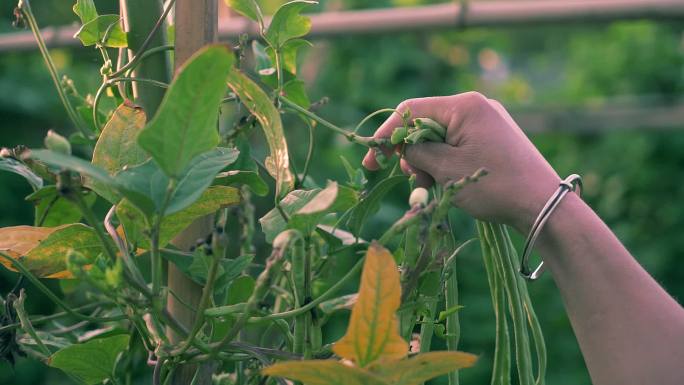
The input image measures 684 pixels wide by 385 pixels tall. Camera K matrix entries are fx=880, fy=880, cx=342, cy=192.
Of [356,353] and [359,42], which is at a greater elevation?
[359,42]

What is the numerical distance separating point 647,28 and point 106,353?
125 inches

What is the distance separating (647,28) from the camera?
3289mm

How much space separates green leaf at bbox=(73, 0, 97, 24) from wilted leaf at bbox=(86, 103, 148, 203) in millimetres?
101

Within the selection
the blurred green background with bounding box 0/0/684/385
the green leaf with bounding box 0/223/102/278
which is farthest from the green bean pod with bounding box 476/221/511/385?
the blurred green background with bounding box 0/0/684/385

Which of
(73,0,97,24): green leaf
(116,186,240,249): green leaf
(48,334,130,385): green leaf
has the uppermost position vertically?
(73,0,97,24): green leaf

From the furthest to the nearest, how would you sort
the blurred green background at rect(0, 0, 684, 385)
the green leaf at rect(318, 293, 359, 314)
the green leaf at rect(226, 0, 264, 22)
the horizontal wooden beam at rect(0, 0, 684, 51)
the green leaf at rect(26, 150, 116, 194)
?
the blurred green background at rect(0, 0, 684, 385) < the horizontal wooden beam at rect(0, 0, 684, 51) < the green leaf at rect(226, 0, 264, 22) < the green leaf at rect(318, 293, 359, 314) < the green leaf at rect(26, 150, 116, 194)

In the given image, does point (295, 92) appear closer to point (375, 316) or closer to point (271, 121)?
point (271, 121)

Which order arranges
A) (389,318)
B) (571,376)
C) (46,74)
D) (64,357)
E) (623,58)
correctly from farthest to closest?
(623,58) < (46,74) < (571,376) < (64,357) < (389,318)

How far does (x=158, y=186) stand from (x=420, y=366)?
0.42 ft

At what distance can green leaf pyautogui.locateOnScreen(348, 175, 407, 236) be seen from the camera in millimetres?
480

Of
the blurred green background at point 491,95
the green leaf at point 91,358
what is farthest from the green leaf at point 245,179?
the blurred green background at point 491,95

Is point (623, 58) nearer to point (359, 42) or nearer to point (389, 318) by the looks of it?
point (359, 42)

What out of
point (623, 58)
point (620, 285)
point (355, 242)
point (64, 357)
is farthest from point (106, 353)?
point (623, 58)

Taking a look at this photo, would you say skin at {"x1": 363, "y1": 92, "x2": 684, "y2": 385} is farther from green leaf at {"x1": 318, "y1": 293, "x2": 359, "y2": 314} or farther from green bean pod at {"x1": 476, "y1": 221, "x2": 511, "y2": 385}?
green leaf at {"x1": 318, "y1": 293, "x2": 359, "y2": 314}
